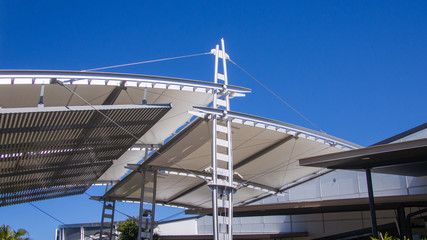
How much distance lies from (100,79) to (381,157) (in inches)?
416

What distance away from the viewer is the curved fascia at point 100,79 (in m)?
13.7

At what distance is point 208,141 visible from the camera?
23.1 metres

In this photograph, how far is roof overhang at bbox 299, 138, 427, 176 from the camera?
14.0 m

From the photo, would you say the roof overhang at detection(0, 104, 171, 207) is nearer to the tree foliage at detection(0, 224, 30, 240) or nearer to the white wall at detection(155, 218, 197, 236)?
the tree foliage at detection(0, 224, 30, 240)

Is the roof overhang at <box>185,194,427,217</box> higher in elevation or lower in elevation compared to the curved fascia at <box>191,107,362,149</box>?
lower

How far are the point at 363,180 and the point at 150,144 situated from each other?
14.1 metres

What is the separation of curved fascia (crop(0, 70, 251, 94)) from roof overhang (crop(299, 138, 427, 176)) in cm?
562

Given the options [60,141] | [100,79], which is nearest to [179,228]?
[60,141]

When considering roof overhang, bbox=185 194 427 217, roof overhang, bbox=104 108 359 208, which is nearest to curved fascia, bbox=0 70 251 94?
roof overhang, bbox=104 108 359 208

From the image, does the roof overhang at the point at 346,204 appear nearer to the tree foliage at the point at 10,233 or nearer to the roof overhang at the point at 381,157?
the roof overhang at the point at 381,157

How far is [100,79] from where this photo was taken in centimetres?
1541

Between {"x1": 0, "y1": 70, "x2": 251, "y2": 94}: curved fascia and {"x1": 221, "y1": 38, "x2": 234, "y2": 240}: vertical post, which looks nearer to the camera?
{"x1": 0, "y1": 70, "x2": 251, "y2": 94}: curved fascia

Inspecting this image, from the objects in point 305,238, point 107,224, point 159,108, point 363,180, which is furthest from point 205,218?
point 159,108

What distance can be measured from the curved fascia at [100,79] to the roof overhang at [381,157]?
5618 millimetres
